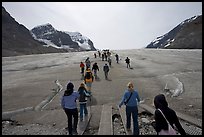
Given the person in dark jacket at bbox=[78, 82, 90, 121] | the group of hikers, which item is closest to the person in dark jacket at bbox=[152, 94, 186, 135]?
the group of hikers

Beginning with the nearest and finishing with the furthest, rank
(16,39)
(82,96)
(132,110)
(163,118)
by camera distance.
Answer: (163,118) → (132,110) → (82,96) → (16,39)

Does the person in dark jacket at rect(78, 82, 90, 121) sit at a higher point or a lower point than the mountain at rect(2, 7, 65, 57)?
lower

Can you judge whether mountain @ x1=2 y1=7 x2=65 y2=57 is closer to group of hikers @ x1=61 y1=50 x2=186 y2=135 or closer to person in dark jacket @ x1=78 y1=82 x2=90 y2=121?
person in dark jacket @ x1=78 y1=82 x2=90 y2=121

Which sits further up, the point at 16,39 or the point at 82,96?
the point at 16,39

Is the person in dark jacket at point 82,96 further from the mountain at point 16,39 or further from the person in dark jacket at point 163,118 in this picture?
the mountain at point 16,39

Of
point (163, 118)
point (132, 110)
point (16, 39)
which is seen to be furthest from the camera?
point (16, 39)

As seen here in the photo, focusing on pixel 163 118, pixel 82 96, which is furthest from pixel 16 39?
pixel 163 118

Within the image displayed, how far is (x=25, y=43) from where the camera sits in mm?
139250

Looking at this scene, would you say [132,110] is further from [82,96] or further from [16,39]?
[16,39]

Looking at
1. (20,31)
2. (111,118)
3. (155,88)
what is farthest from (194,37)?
(20,31)

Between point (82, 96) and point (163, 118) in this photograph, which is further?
point (82, 96)

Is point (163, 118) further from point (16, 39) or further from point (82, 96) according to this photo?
point (16, 39)

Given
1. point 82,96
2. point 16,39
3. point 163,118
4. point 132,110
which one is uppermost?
point 16,39

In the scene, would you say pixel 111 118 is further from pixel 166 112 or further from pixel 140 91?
pixel 140 91
